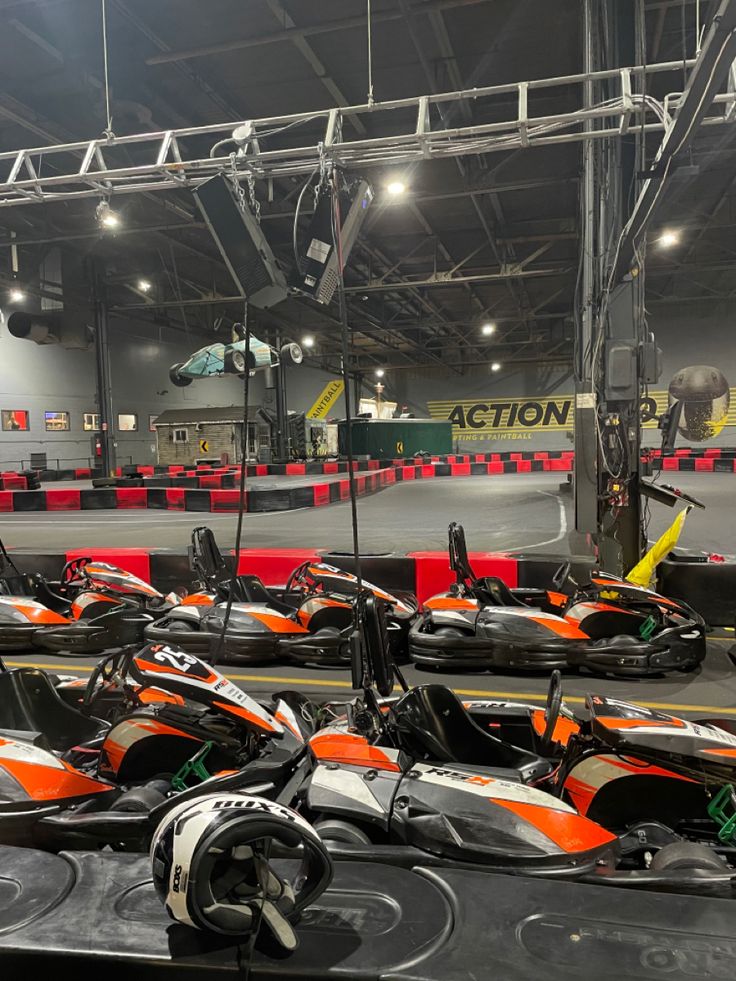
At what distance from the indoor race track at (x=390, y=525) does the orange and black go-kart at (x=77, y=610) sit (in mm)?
2425

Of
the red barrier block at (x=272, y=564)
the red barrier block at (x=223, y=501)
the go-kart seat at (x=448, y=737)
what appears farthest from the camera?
the red barrier block at (x=223, y=501)

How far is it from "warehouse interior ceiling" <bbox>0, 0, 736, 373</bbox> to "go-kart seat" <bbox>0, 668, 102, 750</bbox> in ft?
10.8

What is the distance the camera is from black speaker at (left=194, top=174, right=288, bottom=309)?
294 centimetres

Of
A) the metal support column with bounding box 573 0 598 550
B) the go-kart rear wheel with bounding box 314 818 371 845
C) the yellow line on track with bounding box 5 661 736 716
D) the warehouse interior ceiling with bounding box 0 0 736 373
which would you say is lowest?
the yellow line on track with bounding box 5 661 736 716

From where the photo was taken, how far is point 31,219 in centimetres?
1309

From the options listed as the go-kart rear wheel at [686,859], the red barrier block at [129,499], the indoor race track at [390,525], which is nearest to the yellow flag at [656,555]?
the indoor race track at [390,525]

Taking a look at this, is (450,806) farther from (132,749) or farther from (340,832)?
(132,749)

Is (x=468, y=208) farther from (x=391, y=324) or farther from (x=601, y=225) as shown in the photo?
(x=391, y=324)

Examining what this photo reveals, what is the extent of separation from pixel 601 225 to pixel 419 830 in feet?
17.5

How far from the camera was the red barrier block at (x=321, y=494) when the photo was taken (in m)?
12.1

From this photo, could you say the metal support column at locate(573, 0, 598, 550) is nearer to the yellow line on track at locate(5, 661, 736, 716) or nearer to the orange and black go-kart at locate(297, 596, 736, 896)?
the yellow line on track at locate(5, 661, 736, 716)

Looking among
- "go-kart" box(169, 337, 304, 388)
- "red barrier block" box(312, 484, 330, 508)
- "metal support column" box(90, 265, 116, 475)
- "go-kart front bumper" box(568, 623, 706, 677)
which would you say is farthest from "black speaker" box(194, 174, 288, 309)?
"metal support column" box(90, 265, 116, 475)

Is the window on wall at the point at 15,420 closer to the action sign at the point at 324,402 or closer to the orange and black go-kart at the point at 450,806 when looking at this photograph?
the action sign at the point at 324,402

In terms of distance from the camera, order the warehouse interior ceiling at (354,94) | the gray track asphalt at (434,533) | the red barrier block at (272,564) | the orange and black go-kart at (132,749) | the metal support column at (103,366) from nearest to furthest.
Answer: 1. the orange and black go-kart at (132,749)
2. the gray track asphalt at (434,533)
3. the red barrier block at (272,564)
4. the warehouse interior ceiling at (354,94)
5. the metal support column at (103,366)
